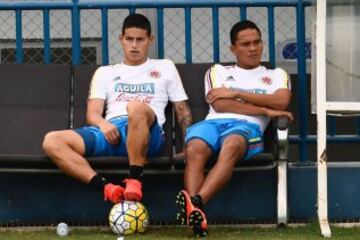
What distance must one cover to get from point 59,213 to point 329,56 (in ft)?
6.57

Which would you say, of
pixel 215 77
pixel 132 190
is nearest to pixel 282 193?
pixel 215 77

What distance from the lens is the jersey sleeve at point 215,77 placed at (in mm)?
6539

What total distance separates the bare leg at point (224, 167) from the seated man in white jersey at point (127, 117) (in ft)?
1.30

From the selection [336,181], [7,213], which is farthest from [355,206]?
[7,213]

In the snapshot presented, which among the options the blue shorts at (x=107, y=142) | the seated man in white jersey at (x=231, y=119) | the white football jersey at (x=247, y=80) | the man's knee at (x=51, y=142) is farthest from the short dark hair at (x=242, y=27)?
the man's knee at (x=51, y=142)

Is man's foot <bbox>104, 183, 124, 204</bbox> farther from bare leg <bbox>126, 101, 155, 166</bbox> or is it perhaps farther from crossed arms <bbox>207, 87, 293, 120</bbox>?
crossed arms <bbox>207, 87, 293, 120</bbox>

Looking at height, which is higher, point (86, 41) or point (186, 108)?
point (86, 41)

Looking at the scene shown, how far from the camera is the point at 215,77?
6566mm

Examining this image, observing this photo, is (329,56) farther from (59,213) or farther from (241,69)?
(59,213)

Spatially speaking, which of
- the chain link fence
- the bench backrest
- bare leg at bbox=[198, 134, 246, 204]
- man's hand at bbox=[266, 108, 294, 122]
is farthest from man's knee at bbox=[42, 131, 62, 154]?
the chain link fence

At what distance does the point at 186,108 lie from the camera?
655cm

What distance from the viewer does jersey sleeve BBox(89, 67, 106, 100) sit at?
6.52 meters

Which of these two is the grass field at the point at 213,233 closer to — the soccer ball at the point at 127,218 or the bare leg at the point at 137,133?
the soccer ball at the point at 127,218

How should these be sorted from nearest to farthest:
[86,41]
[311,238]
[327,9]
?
1. [311,238]
2. [327,9]
3. [86,41]
